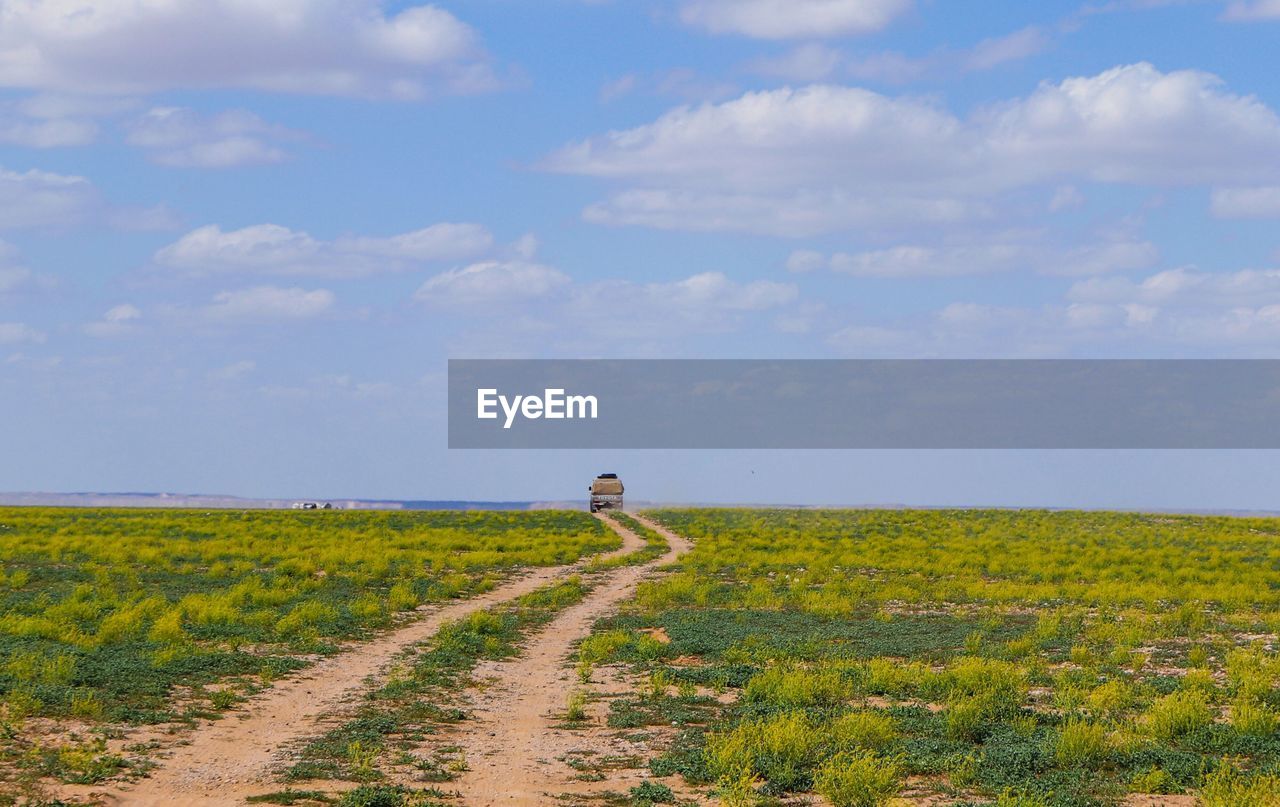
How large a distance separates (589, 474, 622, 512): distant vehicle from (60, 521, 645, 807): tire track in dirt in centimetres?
6752

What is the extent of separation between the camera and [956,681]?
17.0 m

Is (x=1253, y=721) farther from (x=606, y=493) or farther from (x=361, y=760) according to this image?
(x=606, y=493)

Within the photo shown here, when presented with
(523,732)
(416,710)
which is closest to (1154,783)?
(523,732)

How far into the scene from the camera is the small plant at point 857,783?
449 inches

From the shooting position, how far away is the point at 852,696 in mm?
16562

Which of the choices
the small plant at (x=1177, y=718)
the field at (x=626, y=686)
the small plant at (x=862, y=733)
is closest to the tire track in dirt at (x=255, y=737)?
the field at (x=626, y=686)

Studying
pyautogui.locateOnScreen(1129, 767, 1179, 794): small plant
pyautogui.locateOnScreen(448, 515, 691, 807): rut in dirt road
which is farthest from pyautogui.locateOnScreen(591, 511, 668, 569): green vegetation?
pyautogui.locateOnScreen(1129, 767, 1179, 794): small plant

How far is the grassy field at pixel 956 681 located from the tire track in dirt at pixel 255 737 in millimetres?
4125

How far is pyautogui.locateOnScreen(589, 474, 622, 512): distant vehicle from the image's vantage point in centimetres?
9069

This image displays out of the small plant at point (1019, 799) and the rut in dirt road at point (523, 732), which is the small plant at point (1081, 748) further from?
the rut in dirt road at point (523, 732)

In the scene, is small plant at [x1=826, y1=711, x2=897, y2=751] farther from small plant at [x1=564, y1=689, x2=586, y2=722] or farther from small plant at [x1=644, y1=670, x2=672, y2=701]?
small plant at [x1=564, y1=689, x2=586, y2=722]

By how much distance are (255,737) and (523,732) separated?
341cm

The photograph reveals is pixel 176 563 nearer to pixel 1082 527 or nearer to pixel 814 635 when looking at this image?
pixel 814 635

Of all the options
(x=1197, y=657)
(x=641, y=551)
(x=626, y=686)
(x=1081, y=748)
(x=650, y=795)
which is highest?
(x=1081, y=748)
